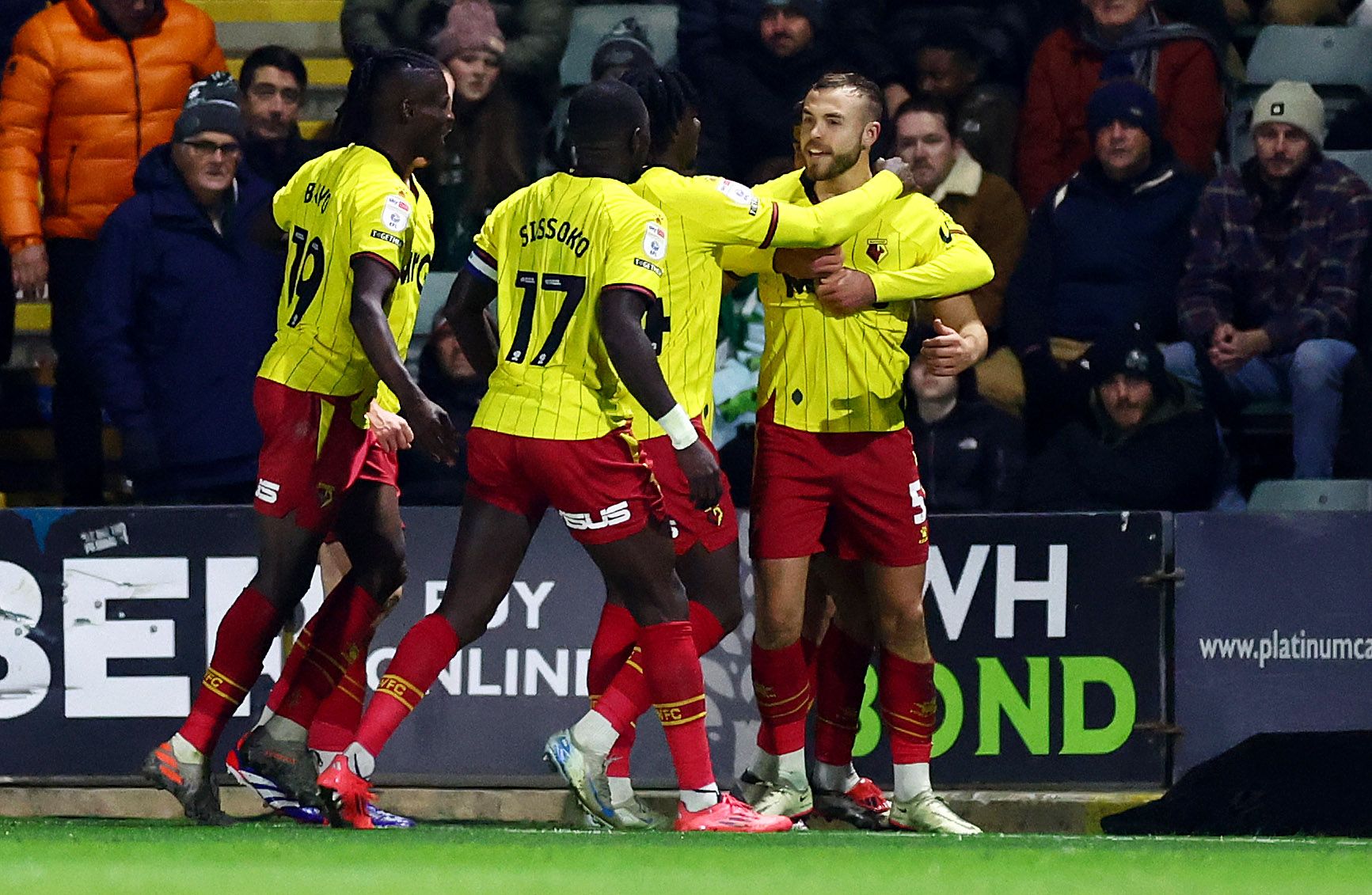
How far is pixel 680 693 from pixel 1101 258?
3.34 meters

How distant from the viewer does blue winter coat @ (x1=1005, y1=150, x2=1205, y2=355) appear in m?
8.08

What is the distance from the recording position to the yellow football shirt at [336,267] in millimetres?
5602

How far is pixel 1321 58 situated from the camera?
859cm

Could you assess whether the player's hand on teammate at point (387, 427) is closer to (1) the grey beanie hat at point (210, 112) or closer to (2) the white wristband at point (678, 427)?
(2) the white wristband at point (678, 427)

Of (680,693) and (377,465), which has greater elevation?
(377,465)

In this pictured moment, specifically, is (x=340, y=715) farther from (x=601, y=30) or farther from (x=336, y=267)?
(x=601, y=30)

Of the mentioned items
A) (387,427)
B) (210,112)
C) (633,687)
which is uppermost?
(210,112)

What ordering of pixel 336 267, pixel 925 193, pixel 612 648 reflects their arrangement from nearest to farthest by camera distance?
pixel 336 267 < pixel 612 648 < pixel 925 193

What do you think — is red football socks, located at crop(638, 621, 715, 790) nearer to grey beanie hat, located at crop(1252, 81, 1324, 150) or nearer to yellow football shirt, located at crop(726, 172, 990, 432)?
yellow football shirt, located at crop(726, 172, 990, 432)

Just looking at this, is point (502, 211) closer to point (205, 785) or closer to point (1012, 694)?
point (205, 785)

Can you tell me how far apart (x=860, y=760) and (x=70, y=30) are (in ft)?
13.7

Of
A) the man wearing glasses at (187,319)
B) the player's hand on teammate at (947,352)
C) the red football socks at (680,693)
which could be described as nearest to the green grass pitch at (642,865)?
the red football socks at (680,693)

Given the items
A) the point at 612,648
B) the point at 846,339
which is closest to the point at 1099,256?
the point at 846,339

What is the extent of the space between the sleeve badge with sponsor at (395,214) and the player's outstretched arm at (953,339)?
5.09ft
